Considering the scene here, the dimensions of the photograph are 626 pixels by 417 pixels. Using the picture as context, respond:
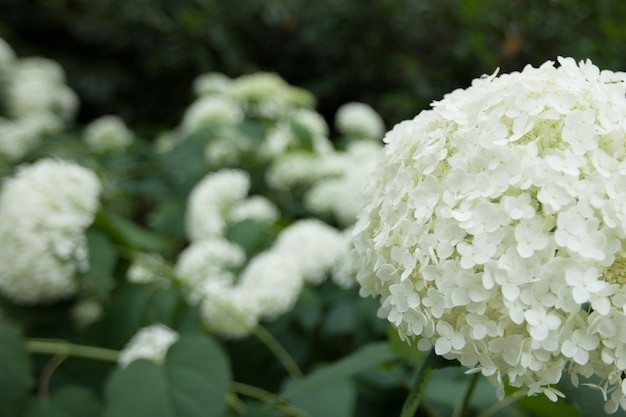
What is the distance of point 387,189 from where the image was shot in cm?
74

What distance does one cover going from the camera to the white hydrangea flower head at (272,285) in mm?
1399

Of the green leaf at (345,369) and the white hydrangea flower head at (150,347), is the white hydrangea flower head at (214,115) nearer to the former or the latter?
the white hydrangea flower head at (150,347)

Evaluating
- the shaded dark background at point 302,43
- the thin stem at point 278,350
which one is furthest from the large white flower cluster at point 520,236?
the shaded dark background at point 302,43

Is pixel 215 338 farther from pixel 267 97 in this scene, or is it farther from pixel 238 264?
pixel 267 97

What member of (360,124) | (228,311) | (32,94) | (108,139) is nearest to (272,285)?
(228,311)

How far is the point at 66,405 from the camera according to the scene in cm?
117

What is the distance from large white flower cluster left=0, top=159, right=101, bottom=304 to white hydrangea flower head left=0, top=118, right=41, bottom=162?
3.43 ft

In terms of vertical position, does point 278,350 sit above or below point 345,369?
below

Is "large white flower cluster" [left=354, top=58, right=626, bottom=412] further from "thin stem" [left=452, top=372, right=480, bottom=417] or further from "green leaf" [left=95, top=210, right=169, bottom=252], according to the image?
"green leaf" [left=95, top=210, right=169, bottom=252]

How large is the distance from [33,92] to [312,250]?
2.28 m

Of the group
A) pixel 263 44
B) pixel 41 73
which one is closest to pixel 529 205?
pixel 41 73

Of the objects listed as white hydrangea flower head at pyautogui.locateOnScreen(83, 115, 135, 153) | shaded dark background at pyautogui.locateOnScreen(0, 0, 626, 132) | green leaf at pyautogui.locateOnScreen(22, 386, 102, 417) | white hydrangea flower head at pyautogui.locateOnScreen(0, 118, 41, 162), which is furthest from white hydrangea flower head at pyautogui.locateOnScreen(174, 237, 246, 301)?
shaded dark background at pyautogui.locateOnScreen(0, 0, 626, 132)

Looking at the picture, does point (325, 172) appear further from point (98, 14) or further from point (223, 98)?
point (98, 14)

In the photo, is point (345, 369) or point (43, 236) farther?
point (43, 236)
